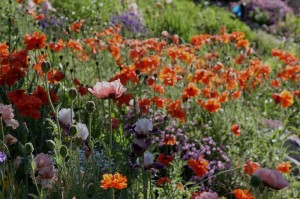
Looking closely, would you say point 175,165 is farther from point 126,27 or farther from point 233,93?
point 126,27

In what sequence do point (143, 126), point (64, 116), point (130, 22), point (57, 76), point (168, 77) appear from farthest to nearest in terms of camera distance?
point (130, 22), point (168, 77), point (57, 76), point (64, 116), point (143, 126)

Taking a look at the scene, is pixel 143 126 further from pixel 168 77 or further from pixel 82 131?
pixel 168 77

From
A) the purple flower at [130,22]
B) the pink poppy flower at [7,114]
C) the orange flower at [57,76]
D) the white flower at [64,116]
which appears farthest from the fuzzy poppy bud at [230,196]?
the purple flower at [130,22]

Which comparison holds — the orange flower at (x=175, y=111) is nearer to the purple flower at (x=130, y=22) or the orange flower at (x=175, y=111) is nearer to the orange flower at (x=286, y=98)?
the orange flower at (x=286, y=98)

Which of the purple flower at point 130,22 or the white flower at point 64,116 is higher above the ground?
the white flower at point 64,116

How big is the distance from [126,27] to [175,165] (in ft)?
14.8

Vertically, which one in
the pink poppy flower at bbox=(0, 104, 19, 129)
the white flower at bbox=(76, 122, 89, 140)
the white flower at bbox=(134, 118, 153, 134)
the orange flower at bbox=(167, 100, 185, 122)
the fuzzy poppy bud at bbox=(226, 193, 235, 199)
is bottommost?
the fuzzy poppy bud at bbox=(226, 193, 235, 199)

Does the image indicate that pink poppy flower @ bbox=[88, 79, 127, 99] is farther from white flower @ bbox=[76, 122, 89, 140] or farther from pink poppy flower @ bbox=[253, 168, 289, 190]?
pink poppy flower @ bbox=[253, 168, 289, 190]

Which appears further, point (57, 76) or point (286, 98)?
point (286, 98)

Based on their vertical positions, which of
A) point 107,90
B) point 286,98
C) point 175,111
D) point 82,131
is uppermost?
point 107,90

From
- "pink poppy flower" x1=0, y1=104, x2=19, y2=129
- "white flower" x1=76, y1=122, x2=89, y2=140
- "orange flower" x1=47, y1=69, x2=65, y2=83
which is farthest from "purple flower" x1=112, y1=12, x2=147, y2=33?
"pink poppy flower" x1=0, y1=104, x2=19, y2=129

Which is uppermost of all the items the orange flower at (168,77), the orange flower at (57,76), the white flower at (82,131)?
the white flower at (82,131)

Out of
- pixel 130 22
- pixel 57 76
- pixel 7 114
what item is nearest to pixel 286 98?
pixel 57 76

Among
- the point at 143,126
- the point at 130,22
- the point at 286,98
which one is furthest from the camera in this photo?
the point at 130,22
